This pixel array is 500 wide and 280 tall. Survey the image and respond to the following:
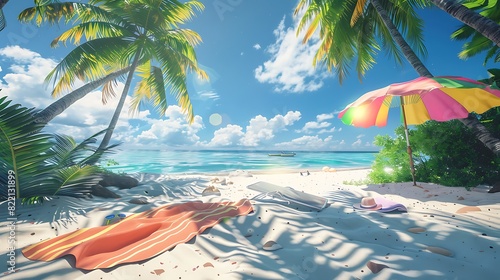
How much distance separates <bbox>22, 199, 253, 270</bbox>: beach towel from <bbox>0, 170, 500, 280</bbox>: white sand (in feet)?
0.26

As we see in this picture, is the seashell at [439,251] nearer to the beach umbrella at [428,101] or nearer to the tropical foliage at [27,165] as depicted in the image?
the beach umbrella at [428,101]

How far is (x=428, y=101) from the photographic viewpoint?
172 inches

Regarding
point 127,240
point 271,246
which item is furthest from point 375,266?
point 127,240

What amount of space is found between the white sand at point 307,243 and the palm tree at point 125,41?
6.65 metres

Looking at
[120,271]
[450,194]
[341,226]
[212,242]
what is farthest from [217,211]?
[450,194]

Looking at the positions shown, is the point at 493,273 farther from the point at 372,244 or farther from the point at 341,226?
the point at 341,226

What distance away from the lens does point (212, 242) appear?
222 cm

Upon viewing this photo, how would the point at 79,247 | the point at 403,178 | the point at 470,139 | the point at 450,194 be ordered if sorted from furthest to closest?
the point at 403,178 → the point at 470,139 → the point at 450,194 → the point at 79,247

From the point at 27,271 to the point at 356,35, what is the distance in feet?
36.7

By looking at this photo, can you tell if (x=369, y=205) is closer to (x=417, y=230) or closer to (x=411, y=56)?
(x=417, y=230)

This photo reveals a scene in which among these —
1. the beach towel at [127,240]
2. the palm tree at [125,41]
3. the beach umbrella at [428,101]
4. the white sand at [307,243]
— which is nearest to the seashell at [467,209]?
the white sand at [307,243]

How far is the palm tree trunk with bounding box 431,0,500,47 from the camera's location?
3656mm

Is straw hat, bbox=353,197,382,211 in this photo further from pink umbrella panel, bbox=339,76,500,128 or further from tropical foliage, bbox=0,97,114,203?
tropical foliage, bbox=0,97,114,203

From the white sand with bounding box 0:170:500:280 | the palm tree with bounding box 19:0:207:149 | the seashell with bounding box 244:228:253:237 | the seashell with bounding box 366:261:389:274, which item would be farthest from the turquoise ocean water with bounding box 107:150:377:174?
the seashell with bounding box 366:261:389:274
